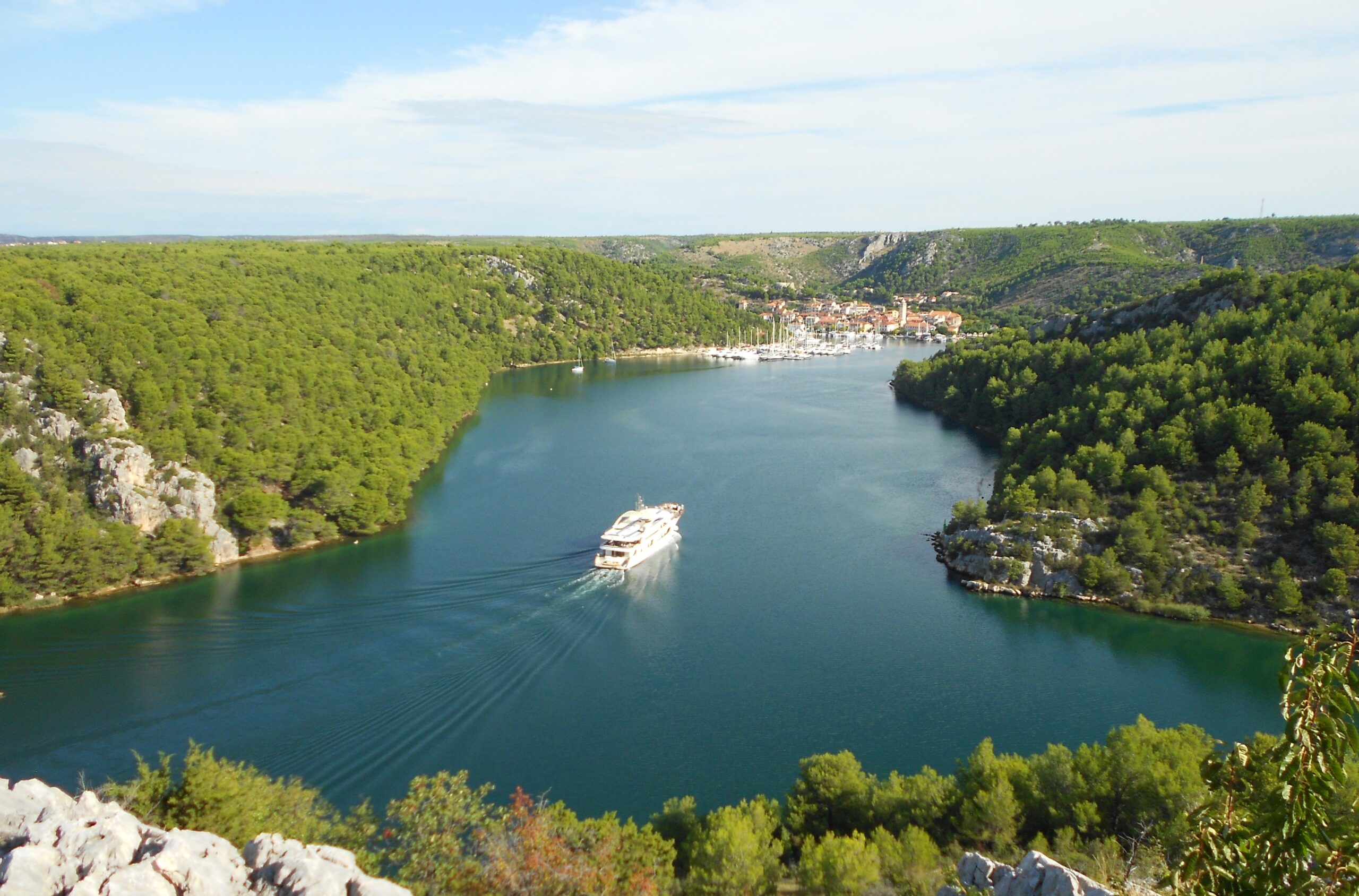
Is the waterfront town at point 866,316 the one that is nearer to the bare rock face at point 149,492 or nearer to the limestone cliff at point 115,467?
the bare rock face at point 149,492

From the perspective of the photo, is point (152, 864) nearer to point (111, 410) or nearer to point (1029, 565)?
point (1029, 565)

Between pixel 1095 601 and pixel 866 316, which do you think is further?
pixel 866 316

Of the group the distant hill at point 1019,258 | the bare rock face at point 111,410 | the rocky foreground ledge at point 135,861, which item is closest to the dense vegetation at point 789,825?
the rocky foreground ledge at point 135,861

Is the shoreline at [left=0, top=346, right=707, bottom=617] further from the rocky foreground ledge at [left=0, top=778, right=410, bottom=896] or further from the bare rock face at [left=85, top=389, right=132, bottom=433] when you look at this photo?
the rocky foreground ledge at [left=0, top=778, right=410, bottom=896]

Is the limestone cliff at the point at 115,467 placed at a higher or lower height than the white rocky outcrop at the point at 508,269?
lower

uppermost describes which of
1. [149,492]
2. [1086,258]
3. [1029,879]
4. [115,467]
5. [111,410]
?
[1086,258]

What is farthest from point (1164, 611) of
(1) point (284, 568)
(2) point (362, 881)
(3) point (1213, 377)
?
(1) point (284, 568)

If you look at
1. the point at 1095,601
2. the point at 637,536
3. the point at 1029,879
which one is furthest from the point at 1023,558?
the point at 1029,879
